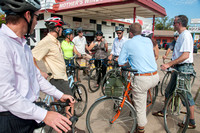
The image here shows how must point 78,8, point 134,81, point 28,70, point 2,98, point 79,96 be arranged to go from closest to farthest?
point 2,98
point 28,70
point 134,81
point 79,96
point 78,8

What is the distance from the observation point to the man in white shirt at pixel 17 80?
842 millimetres

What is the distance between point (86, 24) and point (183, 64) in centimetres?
1191

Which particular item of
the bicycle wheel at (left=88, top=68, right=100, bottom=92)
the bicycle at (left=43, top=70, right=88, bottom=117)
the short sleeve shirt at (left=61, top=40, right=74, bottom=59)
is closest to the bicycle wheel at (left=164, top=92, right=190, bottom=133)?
the bicycle at (left=43, top=70, right=88, bottom=117)

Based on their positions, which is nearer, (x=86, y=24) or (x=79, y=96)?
(x=79, y=96)

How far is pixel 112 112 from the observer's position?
2637mm

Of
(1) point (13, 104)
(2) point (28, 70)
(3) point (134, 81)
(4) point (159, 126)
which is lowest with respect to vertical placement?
(4) point (159, 126)

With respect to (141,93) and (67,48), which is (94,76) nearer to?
(67,48)

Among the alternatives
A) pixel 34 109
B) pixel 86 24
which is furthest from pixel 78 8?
pixel 34 109

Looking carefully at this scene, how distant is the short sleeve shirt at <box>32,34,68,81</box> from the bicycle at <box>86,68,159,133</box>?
2.75 ft

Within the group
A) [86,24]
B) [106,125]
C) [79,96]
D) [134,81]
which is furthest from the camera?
[86,24]

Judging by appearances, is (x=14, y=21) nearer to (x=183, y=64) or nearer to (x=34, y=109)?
(x=34, y=109)

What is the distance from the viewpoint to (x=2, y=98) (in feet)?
2.67

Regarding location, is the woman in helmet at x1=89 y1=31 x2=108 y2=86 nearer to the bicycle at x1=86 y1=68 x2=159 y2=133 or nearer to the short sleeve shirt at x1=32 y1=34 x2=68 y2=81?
the bicycle at x1=86 y1=68 x2=159 y2=133

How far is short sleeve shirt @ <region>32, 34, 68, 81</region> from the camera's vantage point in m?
2.26
